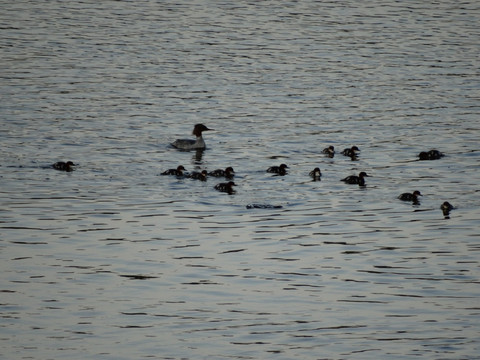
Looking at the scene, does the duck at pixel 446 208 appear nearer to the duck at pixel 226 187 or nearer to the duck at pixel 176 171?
the duck at pixel 226 187

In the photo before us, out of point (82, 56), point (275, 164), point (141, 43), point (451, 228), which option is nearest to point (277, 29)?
point (141, 43)

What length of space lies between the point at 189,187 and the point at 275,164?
3.11 meters

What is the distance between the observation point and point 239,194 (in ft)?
80.5

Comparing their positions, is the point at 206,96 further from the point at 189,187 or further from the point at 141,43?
the point at 189,187

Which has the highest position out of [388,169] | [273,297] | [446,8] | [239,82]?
[446,8]

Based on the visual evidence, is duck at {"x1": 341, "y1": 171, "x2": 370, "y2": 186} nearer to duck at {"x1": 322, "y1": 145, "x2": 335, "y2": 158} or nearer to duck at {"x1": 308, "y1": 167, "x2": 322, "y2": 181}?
duck at {"x1": 308, "y1": 167, "x2": 322, "y2": 181}

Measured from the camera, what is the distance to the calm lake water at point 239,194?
1656 centimetres

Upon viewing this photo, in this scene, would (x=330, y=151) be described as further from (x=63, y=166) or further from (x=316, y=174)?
(x=63, y=166)

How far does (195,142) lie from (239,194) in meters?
6.42

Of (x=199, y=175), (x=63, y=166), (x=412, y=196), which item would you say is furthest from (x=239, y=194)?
(x=63, y=166)

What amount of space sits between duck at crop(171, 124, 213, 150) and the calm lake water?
318 mm

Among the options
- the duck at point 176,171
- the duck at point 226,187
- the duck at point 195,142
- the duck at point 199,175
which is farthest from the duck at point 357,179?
the duck at point 195,142

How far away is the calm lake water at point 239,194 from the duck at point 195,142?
1.04 feet

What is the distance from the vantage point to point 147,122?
33.1 metres
